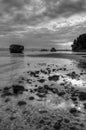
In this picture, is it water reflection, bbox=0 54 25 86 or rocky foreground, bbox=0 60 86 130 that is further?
water reflection, bbox=0 54 25 86

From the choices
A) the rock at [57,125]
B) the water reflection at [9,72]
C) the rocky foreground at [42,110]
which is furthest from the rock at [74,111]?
the water reflection at [9,72]

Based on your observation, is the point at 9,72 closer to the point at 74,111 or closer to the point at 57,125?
the point at 74,111

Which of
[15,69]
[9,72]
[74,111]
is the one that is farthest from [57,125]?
[15,69]

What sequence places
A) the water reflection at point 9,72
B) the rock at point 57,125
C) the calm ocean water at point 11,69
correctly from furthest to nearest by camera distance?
the calm ocean water at point 11,69, the water reflection at point 9,72, the rock at point 57,125

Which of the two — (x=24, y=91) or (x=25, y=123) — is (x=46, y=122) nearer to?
(x=25, y=123)

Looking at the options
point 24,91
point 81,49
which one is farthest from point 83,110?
point 81,49

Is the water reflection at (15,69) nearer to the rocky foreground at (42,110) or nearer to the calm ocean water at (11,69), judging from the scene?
the calm ocean water at (11,69)

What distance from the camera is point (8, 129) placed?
15.6 feet

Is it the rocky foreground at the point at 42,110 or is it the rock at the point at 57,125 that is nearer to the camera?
the rock at the point at 57,125

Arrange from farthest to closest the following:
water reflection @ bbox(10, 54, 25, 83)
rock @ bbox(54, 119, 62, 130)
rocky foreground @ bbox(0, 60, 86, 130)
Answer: water reflection @ bbox(10, 54, 25, 83) < rocky foreground @ bbox(0, 60, 86, 130) < rock @ bbox(54, 119, 62, 130)

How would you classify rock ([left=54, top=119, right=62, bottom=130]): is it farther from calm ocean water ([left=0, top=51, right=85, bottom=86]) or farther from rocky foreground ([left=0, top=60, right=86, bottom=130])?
calm ocean water ([left=0, top=51, right=85, bottom=86])

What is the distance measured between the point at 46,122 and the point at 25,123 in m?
0.81

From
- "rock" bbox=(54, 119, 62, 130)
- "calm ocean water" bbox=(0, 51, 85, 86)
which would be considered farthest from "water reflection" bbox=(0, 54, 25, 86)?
"rock" bbox=(54, 119, 62, 130)

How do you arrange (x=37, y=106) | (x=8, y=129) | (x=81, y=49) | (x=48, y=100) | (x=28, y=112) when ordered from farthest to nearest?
1. (x=81, y=49)
2. (x=48, y=100)
3. (x=37, y=106)
4. (x=28, y=112)
5. (x=8, y=129)
